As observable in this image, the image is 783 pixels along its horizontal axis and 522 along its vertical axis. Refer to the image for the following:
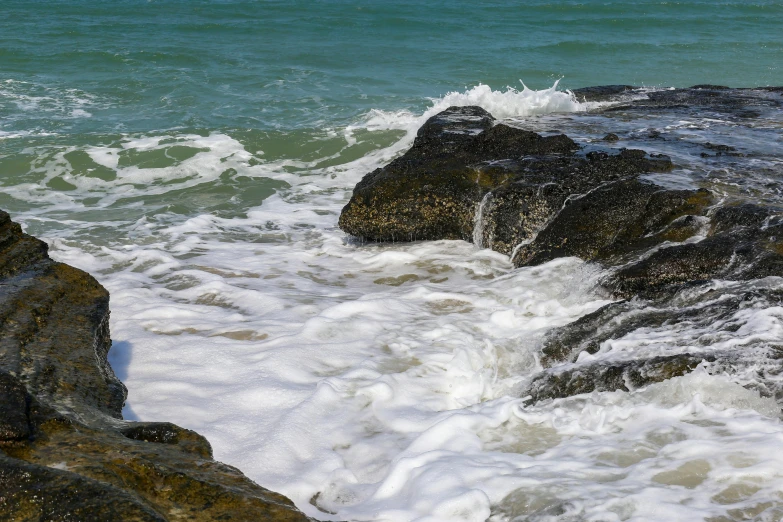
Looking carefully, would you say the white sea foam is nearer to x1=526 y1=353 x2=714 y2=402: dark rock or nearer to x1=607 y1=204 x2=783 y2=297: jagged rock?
x1=526 y1=353 x2=714 y2=402: dark rock

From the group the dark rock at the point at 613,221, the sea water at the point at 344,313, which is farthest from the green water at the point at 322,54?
the dark rock at the point at 613,221

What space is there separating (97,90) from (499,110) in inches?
337

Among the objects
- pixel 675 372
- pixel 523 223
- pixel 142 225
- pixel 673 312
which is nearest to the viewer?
pixel 675 372

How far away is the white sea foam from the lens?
3.47 m

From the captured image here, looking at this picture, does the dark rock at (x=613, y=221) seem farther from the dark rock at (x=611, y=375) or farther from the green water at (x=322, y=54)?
the green water at (x=322, y=54)

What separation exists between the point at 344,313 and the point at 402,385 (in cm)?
123

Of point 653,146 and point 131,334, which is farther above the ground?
point 653,146

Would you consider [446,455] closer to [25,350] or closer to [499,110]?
[25,350]

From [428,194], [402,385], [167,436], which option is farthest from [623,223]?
[167,436]

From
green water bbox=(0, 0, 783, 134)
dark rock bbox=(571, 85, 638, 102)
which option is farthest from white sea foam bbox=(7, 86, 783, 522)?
green water bbox=(0, 0, 783, 134)

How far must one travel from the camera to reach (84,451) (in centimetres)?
271

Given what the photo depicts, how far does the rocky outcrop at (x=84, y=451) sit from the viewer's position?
7.79ft

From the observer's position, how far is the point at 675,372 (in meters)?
4.17

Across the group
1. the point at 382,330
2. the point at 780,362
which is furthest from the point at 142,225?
the point at 780,362
